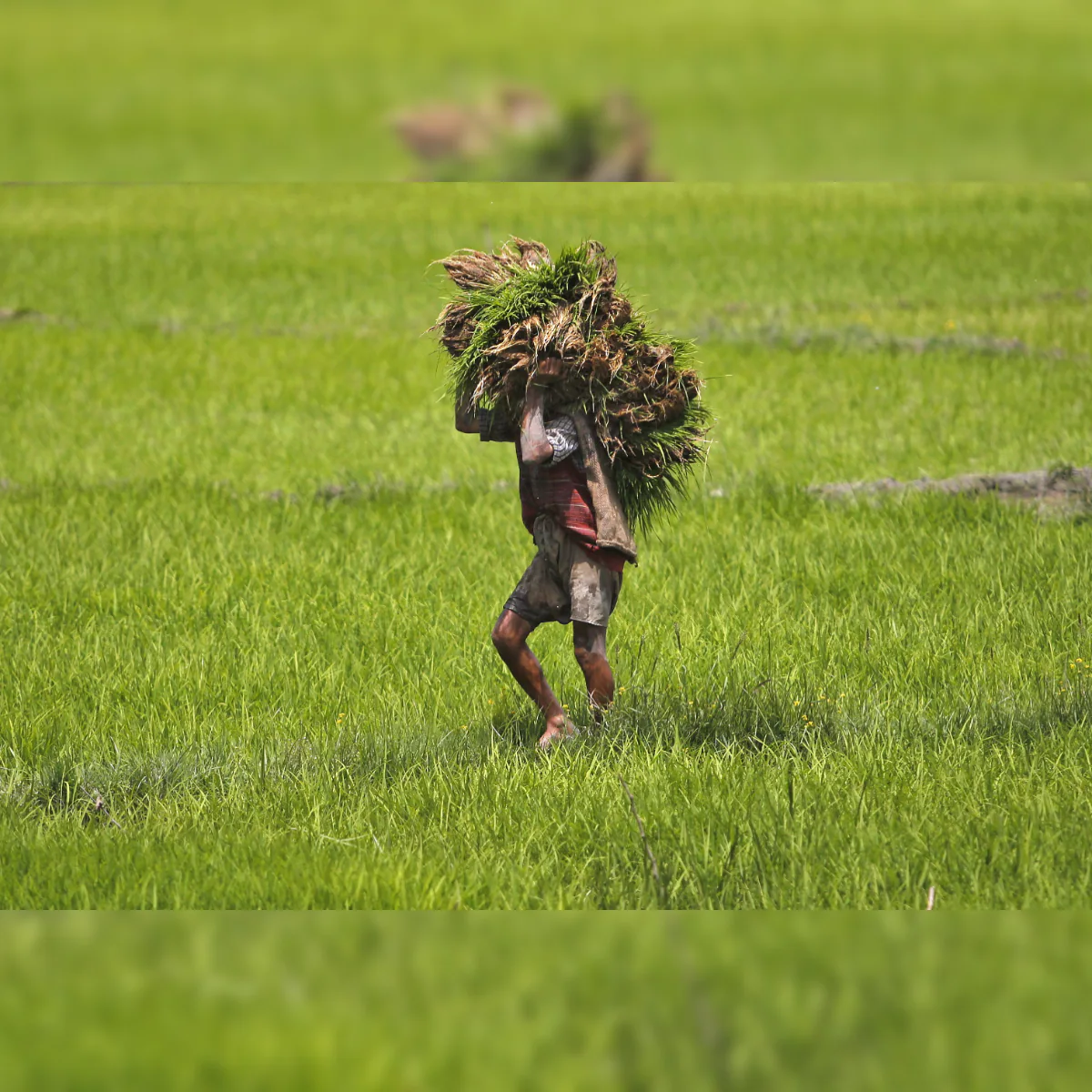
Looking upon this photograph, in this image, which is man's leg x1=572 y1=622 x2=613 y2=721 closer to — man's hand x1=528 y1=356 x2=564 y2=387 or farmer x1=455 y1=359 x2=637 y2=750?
farmer x1=455 y1=359 x2=637 y2=750

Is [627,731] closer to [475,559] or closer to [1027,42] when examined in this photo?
[475,559]

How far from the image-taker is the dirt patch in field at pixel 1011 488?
293 inches

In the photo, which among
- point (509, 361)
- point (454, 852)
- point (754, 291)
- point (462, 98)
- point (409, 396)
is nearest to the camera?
point (462, 98)

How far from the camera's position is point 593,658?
4.07 metres

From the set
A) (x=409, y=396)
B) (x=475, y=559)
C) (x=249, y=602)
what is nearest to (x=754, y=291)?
(x=409, y=396)

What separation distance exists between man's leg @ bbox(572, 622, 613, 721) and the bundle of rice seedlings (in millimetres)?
359

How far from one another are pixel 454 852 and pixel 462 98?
108 inches

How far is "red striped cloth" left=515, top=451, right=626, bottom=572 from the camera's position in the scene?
3.93 meters

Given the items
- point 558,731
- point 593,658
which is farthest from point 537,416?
point 558,731

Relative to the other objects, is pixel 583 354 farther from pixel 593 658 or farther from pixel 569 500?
pixel 593 658

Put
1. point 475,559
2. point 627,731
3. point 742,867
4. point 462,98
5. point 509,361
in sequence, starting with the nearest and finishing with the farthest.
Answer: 1. point 462,98
2. point 742,867
3. point 509,361
4. point 627,731
5. point 475,559

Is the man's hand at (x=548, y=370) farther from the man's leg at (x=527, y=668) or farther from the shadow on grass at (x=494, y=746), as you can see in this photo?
the shadow on grass at (x=494, y=746)

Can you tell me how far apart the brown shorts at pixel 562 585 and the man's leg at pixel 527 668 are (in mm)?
37

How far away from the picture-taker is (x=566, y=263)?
Answer: 3.87 metres
